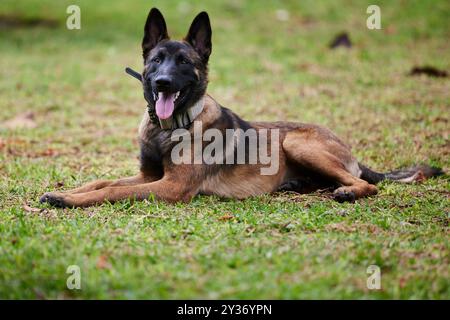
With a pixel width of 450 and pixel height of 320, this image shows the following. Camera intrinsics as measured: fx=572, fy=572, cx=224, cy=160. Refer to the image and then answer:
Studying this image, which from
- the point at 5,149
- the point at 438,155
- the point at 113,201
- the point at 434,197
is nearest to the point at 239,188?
the point at 113,201

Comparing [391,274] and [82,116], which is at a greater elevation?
[82,116]

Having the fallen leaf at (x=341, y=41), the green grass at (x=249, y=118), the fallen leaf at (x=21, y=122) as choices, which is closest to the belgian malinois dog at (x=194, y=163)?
the green grass at (x=249, y=118)

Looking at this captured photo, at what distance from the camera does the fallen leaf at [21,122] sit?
10.4 metres

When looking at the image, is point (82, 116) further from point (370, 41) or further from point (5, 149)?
point (370, 41)

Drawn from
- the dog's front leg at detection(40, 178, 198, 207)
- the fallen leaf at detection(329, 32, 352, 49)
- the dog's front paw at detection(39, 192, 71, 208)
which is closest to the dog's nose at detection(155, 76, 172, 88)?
the dog's front leg at detection(40, 178, 198, 207)

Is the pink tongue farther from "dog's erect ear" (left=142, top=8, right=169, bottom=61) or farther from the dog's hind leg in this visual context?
the dog's hind leg

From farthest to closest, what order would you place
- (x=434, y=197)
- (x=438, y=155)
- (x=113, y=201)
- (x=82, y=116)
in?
(x=82, y=116) → (x=438, y=155) → (x=434, y=197) → (x=113, y=201)

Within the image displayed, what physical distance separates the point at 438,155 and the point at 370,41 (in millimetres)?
10325

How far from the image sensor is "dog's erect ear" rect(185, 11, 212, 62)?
6.46m

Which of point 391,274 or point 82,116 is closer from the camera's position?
point 391,274

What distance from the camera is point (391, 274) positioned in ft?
13.9

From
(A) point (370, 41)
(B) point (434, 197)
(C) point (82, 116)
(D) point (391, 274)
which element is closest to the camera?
(D) point (391, 274)

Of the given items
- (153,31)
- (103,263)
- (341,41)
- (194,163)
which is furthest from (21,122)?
(341,41)

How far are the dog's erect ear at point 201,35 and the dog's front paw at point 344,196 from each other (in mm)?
2130
